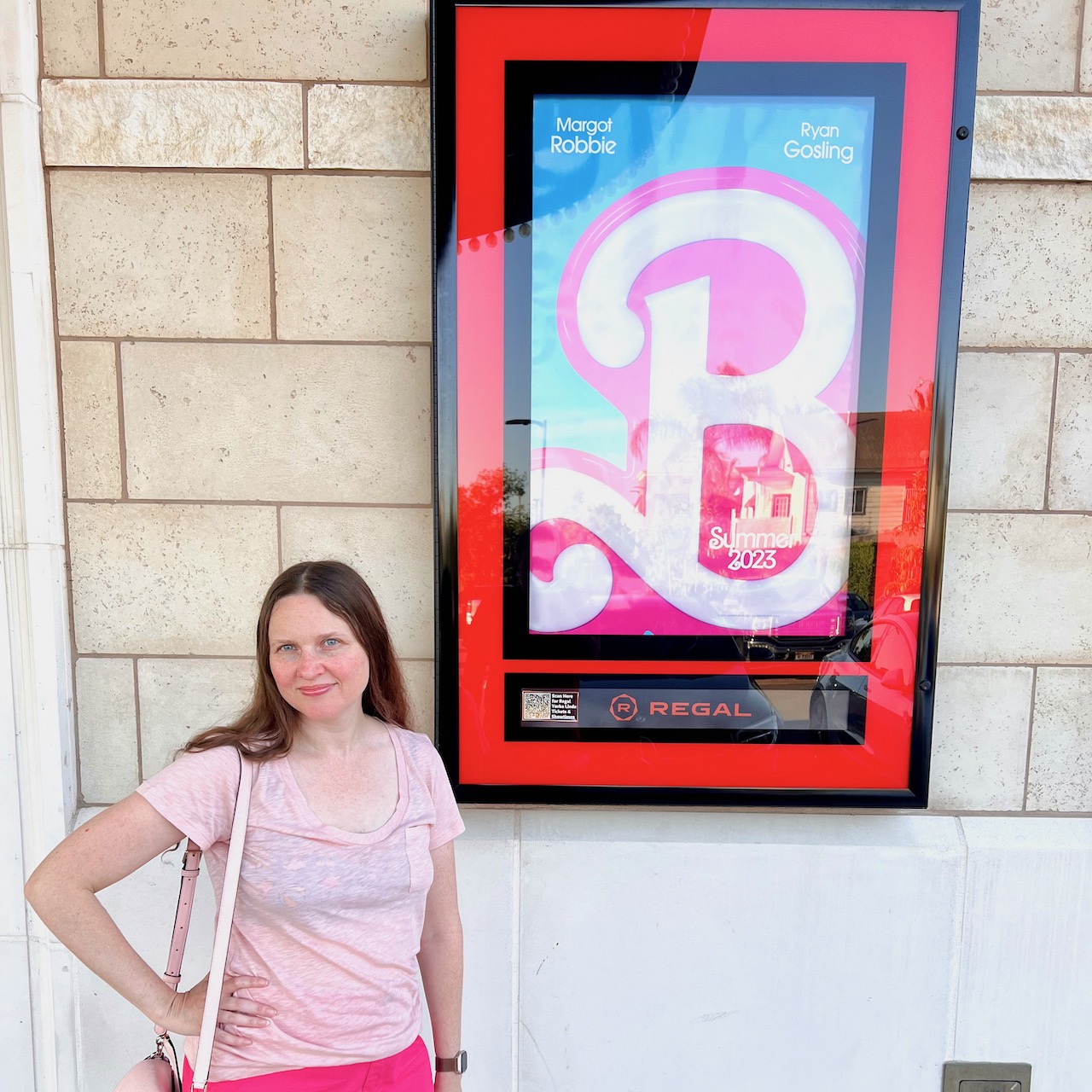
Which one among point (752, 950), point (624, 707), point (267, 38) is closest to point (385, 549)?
point (624, 707)

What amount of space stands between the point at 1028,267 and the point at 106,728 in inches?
117

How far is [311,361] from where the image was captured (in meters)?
2.06

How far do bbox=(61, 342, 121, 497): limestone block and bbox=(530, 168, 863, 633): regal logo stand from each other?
1.21 meters

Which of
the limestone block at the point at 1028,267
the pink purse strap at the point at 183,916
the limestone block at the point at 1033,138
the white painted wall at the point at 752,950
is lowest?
the white painted wall at the point at 752,950

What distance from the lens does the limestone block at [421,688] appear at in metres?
2.13

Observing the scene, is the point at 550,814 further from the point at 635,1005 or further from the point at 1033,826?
the point at 1033,826

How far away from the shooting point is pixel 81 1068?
7.12 feet

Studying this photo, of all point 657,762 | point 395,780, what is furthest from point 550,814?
point 395,780

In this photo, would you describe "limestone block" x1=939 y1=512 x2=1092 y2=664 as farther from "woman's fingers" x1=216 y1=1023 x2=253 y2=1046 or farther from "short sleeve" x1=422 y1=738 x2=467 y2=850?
→ "woman's fingers" x1=216 y1=1023 x2=253 y2=1046

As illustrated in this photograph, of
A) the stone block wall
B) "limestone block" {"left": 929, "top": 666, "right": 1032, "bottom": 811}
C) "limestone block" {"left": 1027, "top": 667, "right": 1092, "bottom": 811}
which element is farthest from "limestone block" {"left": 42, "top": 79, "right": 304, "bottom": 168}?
"limestone block" {"left": 1027, "top": 667, "right": 1092, "bottom": 811}

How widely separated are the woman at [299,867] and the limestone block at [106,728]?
91 cm

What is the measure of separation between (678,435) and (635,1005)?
1672 millimetres

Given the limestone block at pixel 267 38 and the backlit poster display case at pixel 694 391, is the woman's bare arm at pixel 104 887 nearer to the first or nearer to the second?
the backlit poster display case at pixel 694 391

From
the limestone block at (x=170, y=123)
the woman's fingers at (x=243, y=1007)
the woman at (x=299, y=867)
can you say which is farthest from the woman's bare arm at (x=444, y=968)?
the limestone block at (x=170, y=123)
